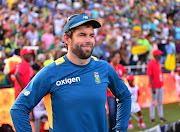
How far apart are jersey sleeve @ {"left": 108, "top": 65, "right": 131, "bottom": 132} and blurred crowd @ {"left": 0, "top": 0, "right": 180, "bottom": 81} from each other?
18.4 ft

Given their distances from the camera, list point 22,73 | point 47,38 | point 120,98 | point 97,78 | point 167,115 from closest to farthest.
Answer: point 97,78, point 120,98, point 22,73, point 167,115, point 47,38

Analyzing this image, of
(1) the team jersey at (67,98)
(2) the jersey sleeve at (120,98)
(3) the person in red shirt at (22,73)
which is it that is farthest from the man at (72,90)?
(3) the person in red shirt at (22,73)

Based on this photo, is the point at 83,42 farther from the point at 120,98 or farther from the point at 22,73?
the point at 22,73

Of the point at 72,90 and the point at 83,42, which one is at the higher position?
the point at 83,42

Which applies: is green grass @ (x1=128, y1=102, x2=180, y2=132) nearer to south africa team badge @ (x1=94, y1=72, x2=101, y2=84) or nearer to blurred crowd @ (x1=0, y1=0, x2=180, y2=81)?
blurred crowd @ (x1=0, y1=0, x2=180, y2=81)

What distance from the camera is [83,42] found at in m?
2.98

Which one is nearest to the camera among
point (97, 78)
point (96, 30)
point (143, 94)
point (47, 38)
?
point (97, 78)

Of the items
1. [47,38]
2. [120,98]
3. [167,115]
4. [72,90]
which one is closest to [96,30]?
[47,38]

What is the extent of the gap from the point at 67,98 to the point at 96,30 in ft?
40.8

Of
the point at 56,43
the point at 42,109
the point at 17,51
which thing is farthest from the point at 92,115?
the point at 56,43

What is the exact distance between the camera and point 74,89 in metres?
2.95

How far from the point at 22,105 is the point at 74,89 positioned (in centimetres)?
47

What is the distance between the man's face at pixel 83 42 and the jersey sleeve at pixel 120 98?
0.39m

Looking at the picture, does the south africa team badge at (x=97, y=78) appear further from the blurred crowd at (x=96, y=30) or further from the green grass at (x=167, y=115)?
the green grass at (x=167, y=115)
